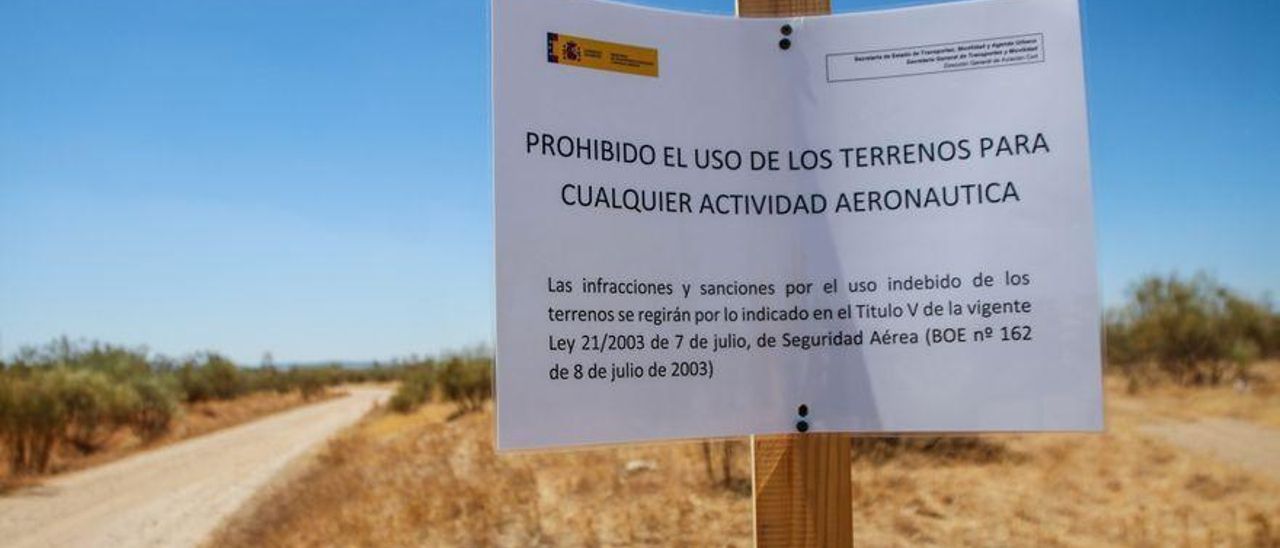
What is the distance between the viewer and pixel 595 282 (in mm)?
1955

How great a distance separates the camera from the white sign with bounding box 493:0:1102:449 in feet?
6.40

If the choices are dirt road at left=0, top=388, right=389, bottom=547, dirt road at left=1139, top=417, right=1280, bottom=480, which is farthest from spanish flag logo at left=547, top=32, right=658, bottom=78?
dirt road at left=1139, top=417, right=1280, bottom=480

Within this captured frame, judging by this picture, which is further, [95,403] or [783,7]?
[95,403]

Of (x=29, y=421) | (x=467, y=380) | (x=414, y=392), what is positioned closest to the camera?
(x=29, y=421)

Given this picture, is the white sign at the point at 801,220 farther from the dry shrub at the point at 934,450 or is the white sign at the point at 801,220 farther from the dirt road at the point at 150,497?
the dry shrub at the point at 934,450

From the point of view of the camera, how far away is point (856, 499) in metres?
10.6

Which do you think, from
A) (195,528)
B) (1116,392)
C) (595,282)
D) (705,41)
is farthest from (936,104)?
(1116,392)

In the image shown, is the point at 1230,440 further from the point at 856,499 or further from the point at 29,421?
the point at 29,421

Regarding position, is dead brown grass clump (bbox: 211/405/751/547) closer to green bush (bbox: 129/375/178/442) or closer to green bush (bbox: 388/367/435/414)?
green bush (bbox: 129/375/178/442)

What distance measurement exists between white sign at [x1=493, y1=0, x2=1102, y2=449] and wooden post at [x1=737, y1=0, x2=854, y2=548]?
132mm

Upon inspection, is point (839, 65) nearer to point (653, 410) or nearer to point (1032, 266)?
point (1032, 266)

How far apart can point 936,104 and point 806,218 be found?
16.2 inches

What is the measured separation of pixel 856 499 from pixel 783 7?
9.33 meters

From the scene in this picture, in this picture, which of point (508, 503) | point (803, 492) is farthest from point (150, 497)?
point (803, 492)
